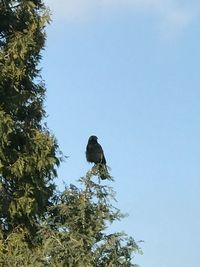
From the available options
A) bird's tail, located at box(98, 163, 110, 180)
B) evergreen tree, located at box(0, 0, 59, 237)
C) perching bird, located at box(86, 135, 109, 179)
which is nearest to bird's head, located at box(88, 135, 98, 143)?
perching bird, located at box(86, 135, 109, 179)

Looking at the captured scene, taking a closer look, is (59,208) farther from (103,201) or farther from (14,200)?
(14,200)

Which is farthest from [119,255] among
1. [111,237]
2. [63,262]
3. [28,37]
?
[28,37]

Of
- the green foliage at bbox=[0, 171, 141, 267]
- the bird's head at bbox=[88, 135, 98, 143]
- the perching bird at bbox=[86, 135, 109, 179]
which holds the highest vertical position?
the bird's head at bbox=[88, 135, 98, 143]

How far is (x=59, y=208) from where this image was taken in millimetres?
11883

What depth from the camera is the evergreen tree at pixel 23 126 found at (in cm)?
1407

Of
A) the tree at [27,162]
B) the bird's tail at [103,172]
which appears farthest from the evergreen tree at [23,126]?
the bird's tail at [103,172]

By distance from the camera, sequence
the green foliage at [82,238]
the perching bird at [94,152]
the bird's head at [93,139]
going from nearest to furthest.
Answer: the green foliage at [82,238] → the perching bird at [94,152] → the bird's head at [93,139]

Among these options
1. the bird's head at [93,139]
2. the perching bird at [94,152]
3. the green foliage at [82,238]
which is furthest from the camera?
the bird's head at [93,139]

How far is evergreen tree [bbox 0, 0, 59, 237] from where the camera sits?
554 inches

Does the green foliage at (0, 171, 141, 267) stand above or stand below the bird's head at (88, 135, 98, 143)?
below

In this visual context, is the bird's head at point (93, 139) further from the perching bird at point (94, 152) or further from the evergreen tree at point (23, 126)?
the evergreen tree at point (23, 126)

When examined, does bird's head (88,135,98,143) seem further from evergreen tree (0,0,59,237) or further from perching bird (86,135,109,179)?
evergreen tree (0,0,59,237)

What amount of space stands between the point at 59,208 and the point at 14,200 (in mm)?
2329

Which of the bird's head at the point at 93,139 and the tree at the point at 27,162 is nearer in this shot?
the tree at the point at 27,162
